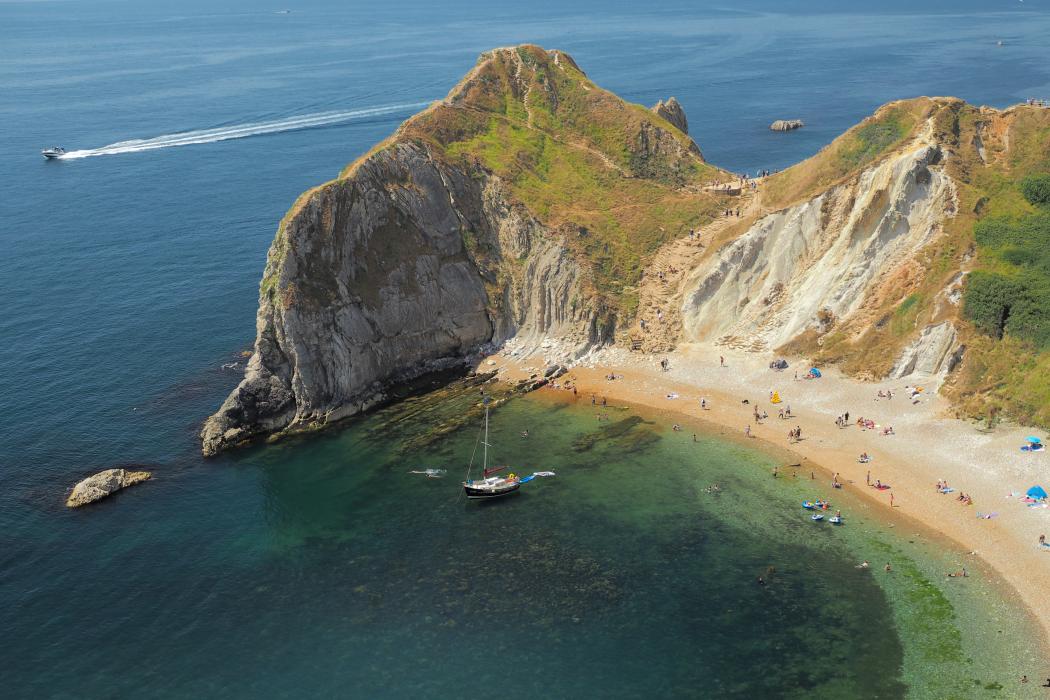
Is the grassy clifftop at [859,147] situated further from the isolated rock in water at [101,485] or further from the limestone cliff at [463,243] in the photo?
the isolated rock in water at [101,485]

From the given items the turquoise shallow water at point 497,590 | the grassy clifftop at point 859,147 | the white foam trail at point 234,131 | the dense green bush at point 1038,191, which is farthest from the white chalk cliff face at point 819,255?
the white foam trail at point 234,131

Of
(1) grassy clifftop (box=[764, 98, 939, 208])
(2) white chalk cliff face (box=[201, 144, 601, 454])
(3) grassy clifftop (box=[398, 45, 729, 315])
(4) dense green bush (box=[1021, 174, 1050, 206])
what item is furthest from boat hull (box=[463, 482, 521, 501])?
(4) dense green bush (box=[1021, 174, 1050, 206])

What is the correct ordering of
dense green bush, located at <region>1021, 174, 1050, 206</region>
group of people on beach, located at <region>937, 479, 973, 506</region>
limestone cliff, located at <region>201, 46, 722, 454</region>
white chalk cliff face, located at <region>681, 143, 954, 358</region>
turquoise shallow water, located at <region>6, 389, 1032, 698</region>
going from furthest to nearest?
limestone cliff, located at <region>201, 46, 722, 454</region> → dense green bush, located at <region>1021, 174, 1050, 206</region> → white chalk cliff face, located at <region>681, 143, 954, 358</region> → group of people on beach, located at <region>937, 479, 973, 506</region> → turquoise shallow water, located at <region>6, 389, 1032, 698</region>

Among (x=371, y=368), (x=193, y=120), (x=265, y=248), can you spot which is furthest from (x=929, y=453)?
(x=193, y=120)

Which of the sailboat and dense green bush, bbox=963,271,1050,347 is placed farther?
dense green bush, bbox=963,271,1050,347

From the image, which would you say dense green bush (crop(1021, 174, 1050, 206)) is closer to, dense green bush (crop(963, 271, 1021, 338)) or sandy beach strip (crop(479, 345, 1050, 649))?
dense green bush (crop(963, 271, 1021, 338))

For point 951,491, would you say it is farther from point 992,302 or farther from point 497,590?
point 497,590

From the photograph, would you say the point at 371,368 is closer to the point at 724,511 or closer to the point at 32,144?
the point at 724,511

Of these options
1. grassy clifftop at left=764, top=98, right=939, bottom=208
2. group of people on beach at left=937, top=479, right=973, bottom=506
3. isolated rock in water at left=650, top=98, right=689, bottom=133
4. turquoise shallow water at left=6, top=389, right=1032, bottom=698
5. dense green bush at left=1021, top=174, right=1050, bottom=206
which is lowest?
turquoise shallow water at left=6, top=389, right=1032, bottom=698
